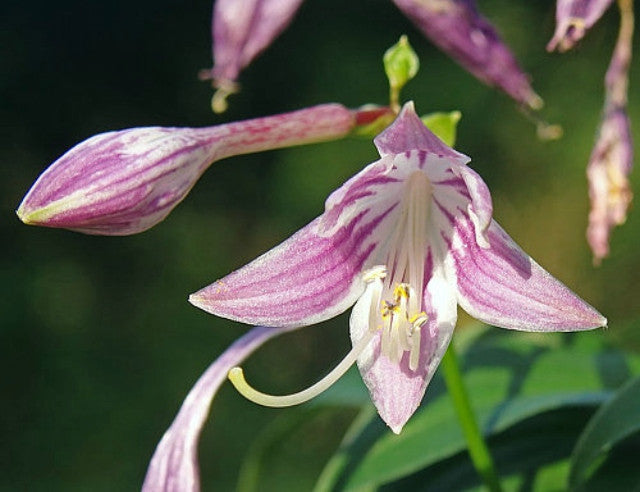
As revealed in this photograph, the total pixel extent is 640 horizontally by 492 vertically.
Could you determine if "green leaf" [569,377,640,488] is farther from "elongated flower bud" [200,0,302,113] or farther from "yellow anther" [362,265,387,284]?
"elongated flower bud" [200,0,302,113]

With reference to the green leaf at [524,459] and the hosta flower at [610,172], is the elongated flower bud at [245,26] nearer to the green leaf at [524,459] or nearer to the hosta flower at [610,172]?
the hosta flower at [610,172]

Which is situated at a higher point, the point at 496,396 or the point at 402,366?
the point at 402,366

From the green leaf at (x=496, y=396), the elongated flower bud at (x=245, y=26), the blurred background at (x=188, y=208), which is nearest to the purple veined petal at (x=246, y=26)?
the elongated flower bud at (x=245, y=26)

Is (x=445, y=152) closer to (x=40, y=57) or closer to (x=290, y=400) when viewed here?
(x=290, y=400)

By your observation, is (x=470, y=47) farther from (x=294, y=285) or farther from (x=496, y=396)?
(x=496, y=396)

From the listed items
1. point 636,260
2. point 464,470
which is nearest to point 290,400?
point 464,470

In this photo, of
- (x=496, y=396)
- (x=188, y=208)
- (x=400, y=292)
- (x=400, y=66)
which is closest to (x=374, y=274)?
(x=400, y=292)
